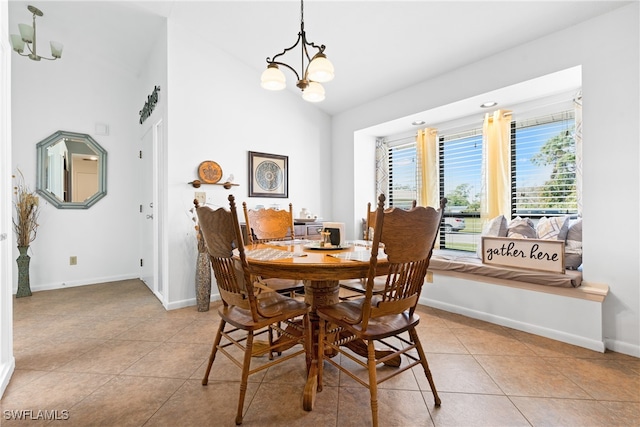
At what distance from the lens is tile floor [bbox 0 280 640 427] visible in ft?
4.88

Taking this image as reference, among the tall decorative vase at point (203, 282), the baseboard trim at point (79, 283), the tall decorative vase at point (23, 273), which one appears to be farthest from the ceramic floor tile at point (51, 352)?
the baseboard trim at point (79, 283)

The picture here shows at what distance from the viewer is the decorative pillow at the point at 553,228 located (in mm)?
2602

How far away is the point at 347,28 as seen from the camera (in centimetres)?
286

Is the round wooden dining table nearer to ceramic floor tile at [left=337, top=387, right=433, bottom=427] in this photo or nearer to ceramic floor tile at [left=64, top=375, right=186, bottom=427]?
ceramic floor tile at [left=337, top=387, right=433, bottom=427]

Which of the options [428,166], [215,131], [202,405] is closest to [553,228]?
[428,166]

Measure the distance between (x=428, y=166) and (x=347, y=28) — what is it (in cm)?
200

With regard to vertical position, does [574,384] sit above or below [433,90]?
below

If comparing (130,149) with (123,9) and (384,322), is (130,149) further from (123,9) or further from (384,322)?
(384,322)

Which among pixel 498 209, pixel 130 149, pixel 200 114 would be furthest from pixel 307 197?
pixel 130 149

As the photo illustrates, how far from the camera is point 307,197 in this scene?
442 centimetres

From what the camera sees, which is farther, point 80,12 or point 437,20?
point 80,12

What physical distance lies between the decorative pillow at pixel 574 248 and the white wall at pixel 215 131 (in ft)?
9.73

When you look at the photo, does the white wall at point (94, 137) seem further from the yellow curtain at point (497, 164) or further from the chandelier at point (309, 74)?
the yellow curtain at point (497, 164)

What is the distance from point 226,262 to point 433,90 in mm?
2956
